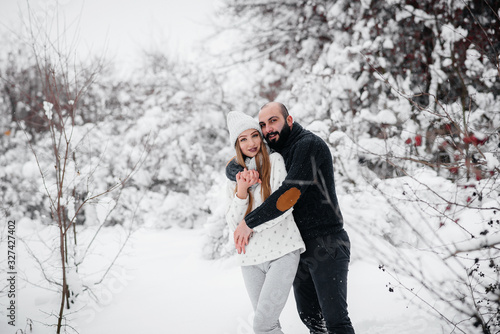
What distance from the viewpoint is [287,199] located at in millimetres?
1649

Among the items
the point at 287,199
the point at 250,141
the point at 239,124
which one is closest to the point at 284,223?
the point at 287,199

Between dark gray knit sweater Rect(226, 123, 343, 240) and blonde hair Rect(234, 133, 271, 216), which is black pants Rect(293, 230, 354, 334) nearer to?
dark gray knit sweater Rect(226, 123, 343, 240)

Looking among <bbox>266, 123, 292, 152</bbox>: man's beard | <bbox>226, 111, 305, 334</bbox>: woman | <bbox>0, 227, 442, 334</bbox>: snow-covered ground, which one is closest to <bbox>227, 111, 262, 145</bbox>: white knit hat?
<bbox>226, 111, 305, 334</bbox>: woman

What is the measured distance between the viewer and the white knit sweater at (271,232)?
171 cm

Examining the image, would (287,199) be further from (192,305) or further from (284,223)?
(192,305)

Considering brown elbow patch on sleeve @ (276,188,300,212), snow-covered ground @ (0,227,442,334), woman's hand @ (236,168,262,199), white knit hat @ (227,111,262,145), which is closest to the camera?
brown elbow patch on sleeve @ (276,188,300,212)

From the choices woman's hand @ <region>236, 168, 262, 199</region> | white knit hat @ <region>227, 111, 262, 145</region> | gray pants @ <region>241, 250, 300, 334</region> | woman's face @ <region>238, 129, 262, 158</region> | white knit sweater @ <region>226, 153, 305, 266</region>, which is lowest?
gray pants @ <region>241, 250, 300, 334</region>

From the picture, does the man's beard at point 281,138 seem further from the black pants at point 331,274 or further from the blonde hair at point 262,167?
the black pants at point 331,274

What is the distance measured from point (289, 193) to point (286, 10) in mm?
5564

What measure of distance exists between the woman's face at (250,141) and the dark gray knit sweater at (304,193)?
0.13m

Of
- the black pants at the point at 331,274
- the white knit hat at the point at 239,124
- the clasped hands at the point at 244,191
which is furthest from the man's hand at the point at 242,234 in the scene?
the white knit hat at the point at 239,124

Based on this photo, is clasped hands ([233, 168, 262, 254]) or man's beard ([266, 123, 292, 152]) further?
man's beard ([266, 123, 292, 152])

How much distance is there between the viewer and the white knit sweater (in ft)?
5.60

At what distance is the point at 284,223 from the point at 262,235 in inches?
5.9
